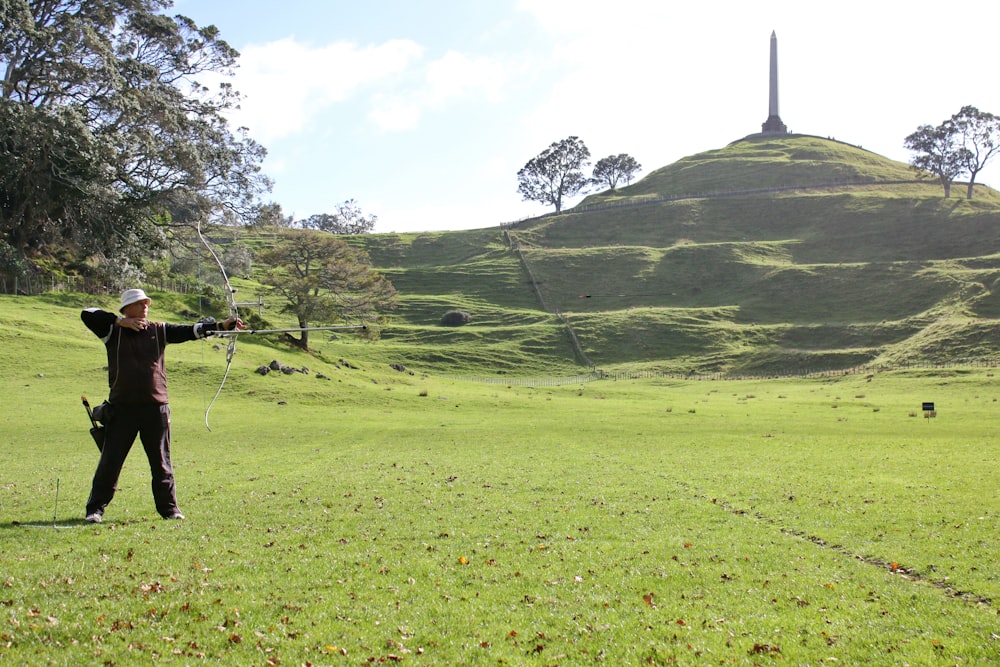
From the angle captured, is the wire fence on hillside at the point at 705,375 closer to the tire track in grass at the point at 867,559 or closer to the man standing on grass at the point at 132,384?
the tire track in grass at the point at 867,559

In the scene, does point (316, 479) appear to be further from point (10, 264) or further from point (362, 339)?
point (362, 339)

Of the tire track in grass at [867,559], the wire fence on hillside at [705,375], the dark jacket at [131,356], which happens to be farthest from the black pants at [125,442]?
the wire fence on hillside at [705,375]

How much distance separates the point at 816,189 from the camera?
156 m

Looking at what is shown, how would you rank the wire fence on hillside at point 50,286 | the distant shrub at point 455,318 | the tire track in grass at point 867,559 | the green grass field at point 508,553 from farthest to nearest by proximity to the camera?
the distant shrub at point 455,318 < the wire fence on hillside at point 50,286 < the tire track in grass at point 867,559 < the green grass field at point 508,553

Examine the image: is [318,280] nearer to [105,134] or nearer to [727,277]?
[105,134]

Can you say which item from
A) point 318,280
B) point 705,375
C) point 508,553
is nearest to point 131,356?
point 508,553

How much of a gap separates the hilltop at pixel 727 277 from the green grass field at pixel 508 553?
58442mm

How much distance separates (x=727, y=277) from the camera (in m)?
116

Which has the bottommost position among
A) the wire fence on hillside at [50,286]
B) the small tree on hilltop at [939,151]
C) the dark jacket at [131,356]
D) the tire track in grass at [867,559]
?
the tire track in grass at [867,559]

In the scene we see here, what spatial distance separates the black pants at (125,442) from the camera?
40.5ft

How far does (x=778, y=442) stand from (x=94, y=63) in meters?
33.7

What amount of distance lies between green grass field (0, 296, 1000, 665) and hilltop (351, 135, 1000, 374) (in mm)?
58442

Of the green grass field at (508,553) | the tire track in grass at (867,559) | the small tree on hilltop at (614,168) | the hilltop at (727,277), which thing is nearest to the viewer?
the green grass field at (508,553)

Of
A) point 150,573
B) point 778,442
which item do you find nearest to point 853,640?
point 150,573
